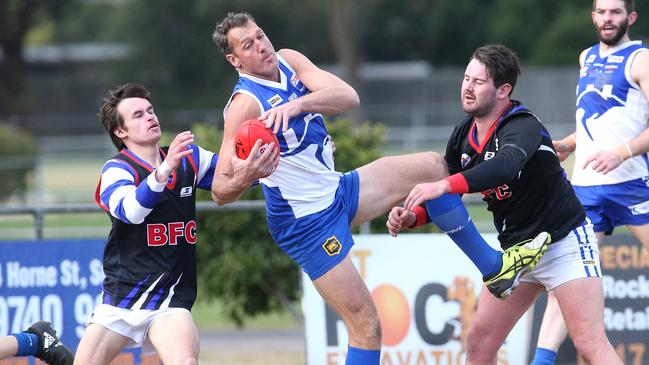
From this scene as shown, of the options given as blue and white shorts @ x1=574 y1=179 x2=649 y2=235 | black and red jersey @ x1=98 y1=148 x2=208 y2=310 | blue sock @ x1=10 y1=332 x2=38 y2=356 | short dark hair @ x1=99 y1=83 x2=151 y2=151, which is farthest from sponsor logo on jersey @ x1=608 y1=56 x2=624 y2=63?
blue sock @ x1=10 y1=332 x2=38 y2=356

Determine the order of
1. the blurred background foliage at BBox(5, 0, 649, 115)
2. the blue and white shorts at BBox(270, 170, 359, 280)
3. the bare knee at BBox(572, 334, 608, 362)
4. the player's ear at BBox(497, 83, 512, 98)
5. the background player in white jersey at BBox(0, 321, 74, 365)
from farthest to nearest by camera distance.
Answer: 1. the blurred background foliage at BBox(5, 0, 649, 115)
2. the background player in white jersey at BBox(0, 321, 74, 365)
3. the blue and white shorts at BBox(270, 170, 359, 280)
4. the player's ear at BBox(497, 83, 512, 98)
5. the bare knee at BBox(572, 334, 608, 362)

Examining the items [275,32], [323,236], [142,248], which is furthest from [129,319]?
[275,32]

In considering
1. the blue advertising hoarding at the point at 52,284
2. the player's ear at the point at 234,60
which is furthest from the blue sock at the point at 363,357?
the blue advertising hoarding at the point at 52,284

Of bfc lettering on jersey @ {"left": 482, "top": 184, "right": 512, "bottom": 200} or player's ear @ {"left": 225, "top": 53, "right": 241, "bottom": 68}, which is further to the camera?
player's ear @ {"left": 225, "top": 53, "right": 241, "bottom": 68}

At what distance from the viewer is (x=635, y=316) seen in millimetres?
8305

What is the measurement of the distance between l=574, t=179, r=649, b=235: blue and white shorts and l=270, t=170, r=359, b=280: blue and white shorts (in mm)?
1968

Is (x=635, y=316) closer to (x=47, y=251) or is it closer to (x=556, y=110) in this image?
(x=47, y=251)

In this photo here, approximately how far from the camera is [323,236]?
6.07m

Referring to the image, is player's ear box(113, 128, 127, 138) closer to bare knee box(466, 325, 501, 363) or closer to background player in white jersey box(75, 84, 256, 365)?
background player in white jersey box(75, 84, 256, 365)

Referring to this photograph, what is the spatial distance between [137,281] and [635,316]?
420 cm

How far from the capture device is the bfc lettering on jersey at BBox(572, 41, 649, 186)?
7242mm

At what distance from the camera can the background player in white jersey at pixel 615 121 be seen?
284 inches

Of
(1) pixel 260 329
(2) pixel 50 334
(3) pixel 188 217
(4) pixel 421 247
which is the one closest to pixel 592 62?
(4) pixel 421 247

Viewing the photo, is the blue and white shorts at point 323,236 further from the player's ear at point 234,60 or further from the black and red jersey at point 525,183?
the player's ear at point 234,60
